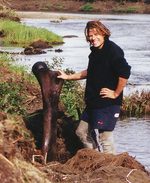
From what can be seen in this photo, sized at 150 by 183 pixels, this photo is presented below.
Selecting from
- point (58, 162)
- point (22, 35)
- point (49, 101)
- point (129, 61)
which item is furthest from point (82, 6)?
point (58, 162)

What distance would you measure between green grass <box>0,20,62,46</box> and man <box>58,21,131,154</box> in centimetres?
2912

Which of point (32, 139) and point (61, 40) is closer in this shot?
point (32, 139)

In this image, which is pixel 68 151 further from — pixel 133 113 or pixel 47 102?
pixel 133 113

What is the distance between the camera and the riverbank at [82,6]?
8491 cm

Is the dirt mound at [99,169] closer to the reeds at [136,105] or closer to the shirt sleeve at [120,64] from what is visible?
the shirt sleeve at [120,64]

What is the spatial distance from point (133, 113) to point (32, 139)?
8001 mm

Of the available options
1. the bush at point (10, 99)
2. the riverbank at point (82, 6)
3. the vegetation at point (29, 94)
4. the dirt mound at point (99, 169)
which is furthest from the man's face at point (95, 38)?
the riverbank at point (82, 6)

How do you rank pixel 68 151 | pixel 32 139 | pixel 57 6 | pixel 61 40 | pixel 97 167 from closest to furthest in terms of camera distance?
pixel 97 167 < pixel 32 139 < pixel 68 151 < pixel 61 40 < pixel 57 6

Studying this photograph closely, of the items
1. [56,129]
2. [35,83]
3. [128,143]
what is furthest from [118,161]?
[35,83]

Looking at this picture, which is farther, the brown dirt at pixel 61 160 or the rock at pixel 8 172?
the brown dirt at pixel 61 160

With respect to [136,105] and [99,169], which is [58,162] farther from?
[136,105]

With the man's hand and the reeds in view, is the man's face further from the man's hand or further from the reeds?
the reeds

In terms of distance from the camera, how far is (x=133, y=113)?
54.4 ft

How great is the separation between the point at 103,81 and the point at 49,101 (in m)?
1.17
